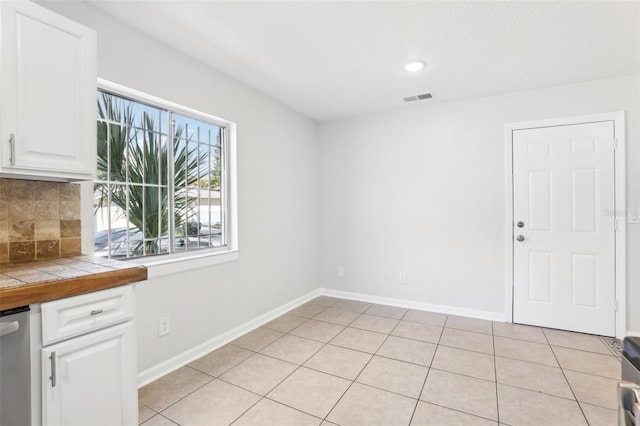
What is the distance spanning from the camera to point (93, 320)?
1.30 m

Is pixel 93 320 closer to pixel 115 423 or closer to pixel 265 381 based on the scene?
pixel 115 423

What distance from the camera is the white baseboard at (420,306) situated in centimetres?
334

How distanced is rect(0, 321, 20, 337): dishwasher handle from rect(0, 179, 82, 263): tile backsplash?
0.71 meters

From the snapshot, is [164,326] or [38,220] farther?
[164,326]

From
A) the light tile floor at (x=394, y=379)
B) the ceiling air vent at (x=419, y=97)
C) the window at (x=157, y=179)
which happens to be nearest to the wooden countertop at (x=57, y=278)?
the window at (x=157, y=179)

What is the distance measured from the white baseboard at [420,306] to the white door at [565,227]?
236 millimetres

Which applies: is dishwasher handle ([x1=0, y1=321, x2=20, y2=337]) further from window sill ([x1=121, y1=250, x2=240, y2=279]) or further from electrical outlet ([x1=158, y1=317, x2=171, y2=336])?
electrical outlet ([x1=158, y1=317, x2=171, y2=336])

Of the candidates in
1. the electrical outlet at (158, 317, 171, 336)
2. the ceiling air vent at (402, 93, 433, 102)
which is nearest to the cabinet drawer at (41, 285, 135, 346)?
the electrical outlet at (158, 317, 171, 336)

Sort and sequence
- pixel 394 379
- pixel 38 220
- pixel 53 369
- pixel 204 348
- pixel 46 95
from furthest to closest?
1. pixel 204 348
2. pixel 394 379
3. pixel 38 220
4. pixel 46 95
5. pixel 53 369

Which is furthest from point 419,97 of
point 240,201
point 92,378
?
point 92,378

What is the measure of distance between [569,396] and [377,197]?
8.42 ft

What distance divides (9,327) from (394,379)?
212 centimetres

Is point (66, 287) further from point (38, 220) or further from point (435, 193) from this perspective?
point (435, 193)

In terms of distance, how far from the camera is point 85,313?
127 cm
